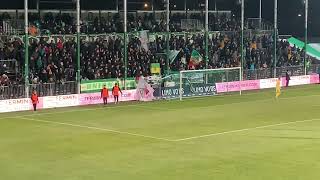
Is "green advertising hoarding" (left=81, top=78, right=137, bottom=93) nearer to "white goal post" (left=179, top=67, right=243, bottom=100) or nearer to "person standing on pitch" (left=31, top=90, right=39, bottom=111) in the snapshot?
"white goal post" (left=179, top=67, right=243, bottom=100)

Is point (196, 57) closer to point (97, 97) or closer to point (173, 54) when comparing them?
point (173, 54)

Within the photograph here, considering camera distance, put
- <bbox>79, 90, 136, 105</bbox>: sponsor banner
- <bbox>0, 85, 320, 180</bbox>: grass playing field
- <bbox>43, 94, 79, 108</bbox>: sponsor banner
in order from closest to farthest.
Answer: <bbox>0, 85, 320, 180</bbox>: grass playing field
<bbox>43, 94, 79, 108</bbox>: sponsor banner
<bbox>79, 90, 136, 105</bbox>: sponsor banner

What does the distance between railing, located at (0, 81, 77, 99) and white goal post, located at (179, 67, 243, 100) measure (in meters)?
8.39

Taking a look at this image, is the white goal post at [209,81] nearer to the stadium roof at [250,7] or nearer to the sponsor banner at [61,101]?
the sponsor banner at [61,101]

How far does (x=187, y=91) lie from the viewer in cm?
4388

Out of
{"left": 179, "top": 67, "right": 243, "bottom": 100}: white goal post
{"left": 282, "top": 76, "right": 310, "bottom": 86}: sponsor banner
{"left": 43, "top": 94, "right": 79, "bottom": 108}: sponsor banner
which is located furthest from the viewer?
{"left": 282, "top": 76, "right": 310, "bottom": 86}: sponsor banner

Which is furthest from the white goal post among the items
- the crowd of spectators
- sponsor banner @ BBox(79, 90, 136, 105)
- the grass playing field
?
the grass playing field

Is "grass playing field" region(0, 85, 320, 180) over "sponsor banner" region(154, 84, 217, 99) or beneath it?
beneath

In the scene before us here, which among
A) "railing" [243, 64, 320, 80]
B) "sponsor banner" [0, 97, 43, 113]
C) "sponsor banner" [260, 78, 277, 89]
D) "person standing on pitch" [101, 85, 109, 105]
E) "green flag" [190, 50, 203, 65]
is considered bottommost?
"sponsor banner" [0, 97, 43, 113]

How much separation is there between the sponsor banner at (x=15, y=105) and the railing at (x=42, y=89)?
0.63 meters

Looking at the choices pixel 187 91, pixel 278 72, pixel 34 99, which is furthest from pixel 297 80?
pixel 34 99

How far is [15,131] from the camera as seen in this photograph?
2736 cm

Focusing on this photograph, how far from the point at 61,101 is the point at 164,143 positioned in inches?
597

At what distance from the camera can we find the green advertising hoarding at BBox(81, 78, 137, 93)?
134 ft
